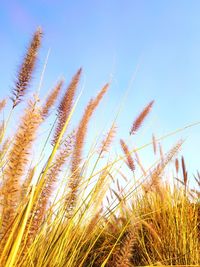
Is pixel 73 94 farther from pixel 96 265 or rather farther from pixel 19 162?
pixel 96 265

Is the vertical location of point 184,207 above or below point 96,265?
above

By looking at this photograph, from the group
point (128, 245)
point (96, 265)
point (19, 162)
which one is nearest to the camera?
point (19, 162)

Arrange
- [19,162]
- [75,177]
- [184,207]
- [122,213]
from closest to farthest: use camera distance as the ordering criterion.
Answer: [19,162] → [75,177] → [184,207] → [122,213]

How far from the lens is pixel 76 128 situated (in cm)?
207

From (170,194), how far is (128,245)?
99.7 inches

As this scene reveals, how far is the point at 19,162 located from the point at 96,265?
2.37 metres

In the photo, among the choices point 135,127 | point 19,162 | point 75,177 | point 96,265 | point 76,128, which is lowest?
point 96,265

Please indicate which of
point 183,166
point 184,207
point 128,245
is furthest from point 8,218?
point 184,207

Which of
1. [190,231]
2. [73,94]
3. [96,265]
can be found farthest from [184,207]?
[73,94]

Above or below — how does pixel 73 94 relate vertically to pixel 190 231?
above

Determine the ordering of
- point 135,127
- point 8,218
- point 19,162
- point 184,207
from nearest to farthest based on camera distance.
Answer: point 19,162 < point 8,218 < point 135,127 < point 184,207

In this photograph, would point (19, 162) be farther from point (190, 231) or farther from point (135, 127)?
point (190, 231)

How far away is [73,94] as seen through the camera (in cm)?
195

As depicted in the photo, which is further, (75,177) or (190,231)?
(190,231)
